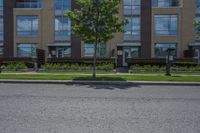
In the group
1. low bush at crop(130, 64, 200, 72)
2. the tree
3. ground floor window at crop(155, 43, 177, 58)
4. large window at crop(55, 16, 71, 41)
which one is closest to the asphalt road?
the tree

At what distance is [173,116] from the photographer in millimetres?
7844

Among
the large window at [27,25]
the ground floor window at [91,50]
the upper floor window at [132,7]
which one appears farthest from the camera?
the large window at [27,25]

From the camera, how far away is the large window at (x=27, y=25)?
39.9m

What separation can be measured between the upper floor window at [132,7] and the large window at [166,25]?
94.7 inches

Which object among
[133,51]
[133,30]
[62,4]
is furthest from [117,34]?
[62,4]

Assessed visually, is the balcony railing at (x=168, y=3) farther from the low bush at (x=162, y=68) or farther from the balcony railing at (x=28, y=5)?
the balcony railing at (x=28, y=5)

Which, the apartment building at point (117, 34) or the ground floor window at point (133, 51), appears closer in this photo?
the apartment building at point (117, 34)

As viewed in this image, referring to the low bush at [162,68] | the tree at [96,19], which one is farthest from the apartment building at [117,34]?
the tree at [96,19]

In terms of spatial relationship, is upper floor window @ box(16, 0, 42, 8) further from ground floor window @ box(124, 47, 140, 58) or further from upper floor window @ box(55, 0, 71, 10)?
ground floor window @ box(124, 47, 140, 58)

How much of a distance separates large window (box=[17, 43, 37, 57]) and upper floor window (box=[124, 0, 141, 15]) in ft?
40.9

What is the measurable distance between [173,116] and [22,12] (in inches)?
1383

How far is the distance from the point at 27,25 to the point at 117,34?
38.0 ft

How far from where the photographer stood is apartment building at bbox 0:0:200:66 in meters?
38.3

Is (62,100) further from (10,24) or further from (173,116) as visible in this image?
(10,24)
